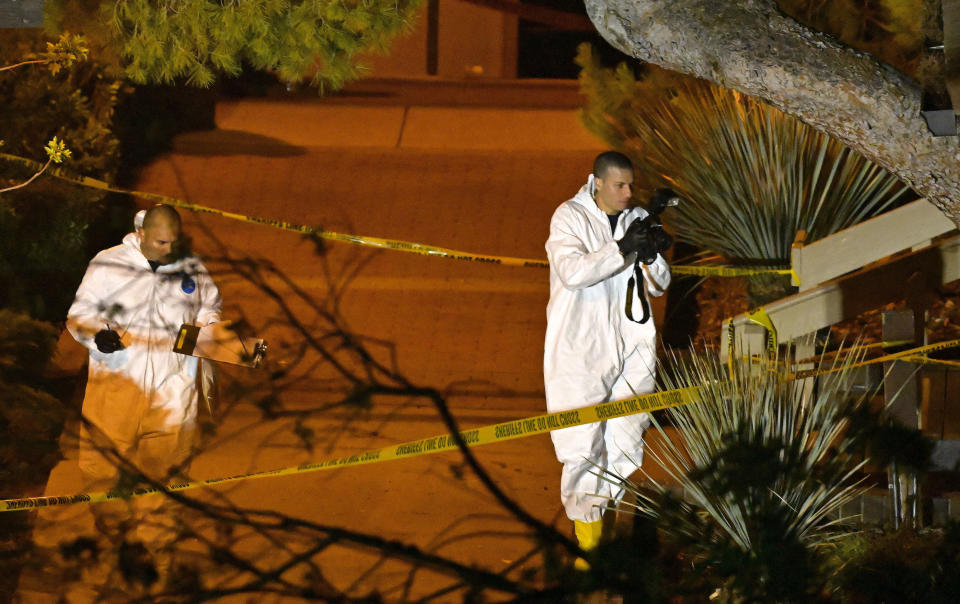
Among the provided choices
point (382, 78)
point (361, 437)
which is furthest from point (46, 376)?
point (382, 78)

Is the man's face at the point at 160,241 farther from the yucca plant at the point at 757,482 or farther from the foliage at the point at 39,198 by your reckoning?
the foliage at the point at 39,198

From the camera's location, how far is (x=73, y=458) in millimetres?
7035

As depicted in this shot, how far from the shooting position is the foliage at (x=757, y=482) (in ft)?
14.3

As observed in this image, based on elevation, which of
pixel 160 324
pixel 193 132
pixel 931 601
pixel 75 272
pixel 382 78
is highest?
pixel 382 78

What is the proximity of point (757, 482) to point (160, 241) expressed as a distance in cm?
290

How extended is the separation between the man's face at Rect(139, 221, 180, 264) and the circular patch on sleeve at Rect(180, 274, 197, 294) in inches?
4.5

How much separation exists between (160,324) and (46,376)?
272 cm

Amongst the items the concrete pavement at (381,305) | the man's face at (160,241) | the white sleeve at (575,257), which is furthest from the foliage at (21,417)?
the white sleeve at (575,257)

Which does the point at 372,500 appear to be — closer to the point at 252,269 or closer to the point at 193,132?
the point at 252,269

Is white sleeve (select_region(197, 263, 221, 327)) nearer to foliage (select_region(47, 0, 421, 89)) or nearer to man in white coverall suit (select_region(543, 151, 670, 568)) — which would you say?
foliage (select_region(47, 0, 421, 89))

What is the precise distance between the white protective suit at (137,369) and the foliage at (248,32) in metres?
1.22

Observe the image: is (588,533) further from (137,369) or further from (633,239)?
(137,369)

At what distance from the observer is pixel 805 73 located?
13.6 ft

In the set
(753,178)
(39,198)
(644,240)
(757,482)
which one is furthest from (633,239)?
(39,198)
